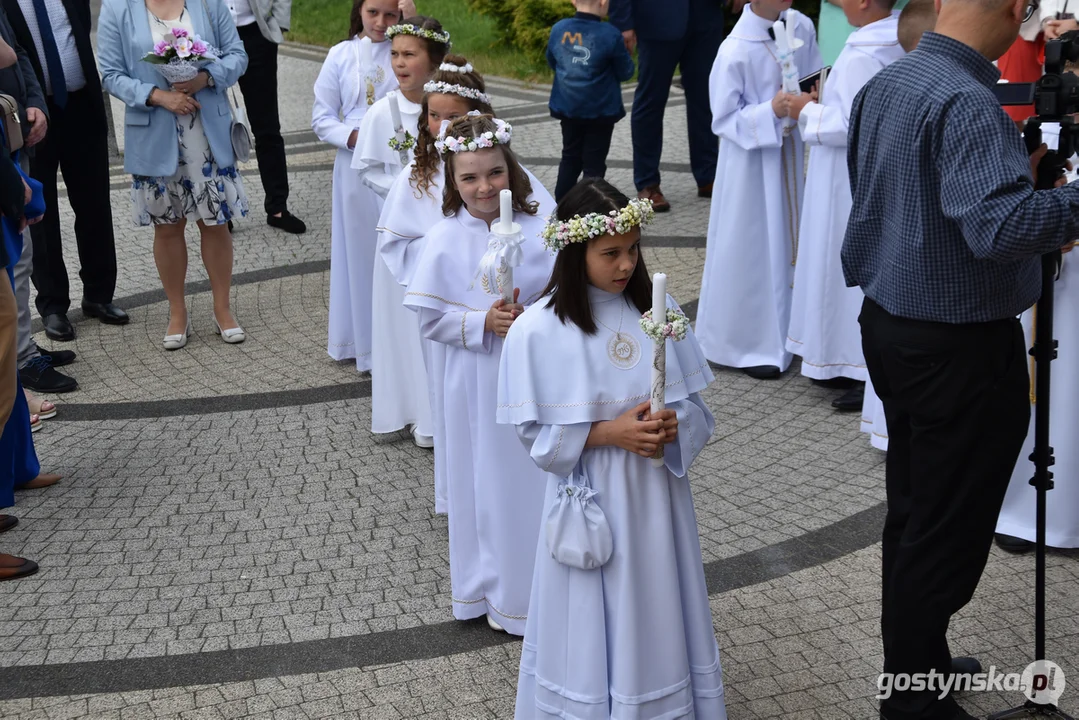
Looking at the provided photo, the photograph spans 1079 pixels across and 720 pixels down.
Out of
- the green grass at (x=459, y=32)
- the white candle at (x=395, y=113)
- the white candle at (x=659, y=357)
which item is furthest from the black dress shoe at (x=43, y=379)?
the green grass at (x=459, y=32)

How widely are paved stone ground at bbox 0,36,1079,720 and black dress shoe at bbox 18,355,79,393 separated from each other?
11 cm

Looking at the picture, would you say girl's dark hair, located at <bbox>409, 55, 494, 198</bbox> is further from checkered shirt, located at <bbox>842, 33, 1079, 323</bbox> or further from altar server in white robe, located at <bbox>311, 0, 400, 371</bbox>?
checkered shirt, located at <bbox>842, 33, 1079, 323</bbox>

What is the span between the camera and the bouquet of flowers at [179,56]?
6973mm

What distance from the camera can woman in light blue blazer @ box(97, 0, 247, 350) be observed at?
278 inches

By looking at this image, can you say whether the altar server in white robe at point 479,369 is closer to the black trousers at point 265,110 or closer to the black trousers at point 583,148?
the black trousers at point 583,148

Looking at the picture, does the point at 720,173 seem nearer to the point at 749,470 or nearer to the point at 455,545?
the point at 749,470

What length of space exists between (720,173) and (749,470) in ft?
6.27

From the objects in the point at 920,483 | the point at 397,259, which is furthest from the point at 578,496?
the point at 397,259

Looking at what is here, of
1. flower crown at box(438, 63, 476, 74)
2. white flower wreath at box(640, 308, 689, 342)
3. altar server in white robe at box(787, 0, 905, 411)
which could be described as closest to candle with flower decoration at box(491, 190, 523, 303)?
white flower wreath at box(640, 308, 689, 342)

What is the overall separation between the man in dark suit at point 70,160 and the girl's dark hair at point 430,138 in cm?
331

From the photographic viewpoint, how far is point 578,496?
346cm

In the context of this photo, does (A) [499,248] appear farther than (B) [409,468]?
No

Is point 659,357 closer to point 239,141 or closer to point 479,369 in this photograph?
point 479,369

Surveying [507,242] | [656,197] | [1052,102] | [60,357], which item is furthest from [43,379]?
[1052,102]
